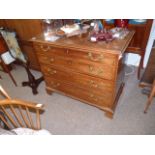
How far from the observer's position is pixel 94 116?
1.88 m

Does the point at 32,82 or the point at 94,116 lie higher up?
the point at 32,82

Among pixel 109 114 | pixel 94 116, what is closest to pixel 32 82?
pixel 94 116

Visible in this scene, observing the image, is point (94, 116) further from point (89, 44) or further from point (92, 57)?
point (89, 44)

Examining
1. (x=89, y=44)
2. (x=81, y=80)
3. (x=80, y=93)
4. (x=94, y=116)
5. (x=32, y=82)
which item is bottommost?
(x=94, y=116)

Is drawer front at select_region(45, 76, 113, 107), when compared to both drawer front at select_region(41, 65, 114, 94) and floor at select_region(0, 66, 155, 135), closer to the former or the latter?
drawer front at select_region(41, 65, 114, 94)

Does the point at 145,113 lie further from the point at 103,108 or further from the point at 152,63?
the point at 152,63

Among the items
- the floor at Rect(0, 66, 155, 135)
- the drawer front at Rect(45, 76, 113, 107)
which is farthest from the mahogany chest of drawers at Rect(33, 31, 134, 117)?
the floor at Rect(0, 66, 155, 135)

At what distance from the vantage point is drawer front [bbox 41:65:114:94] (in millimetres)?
1539

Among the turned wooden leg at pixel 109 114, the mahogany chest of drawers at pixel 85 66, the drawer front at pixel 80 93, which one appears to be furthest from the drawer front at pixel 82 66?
the turned wooden leg at pixel 109 114

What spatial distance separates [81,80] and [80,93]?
9.4 inches

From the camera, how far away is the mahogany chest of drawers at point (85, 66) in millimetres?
1338

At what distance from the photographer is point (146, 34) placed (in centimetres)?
185

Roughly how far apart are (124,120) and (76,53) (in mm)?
1071
